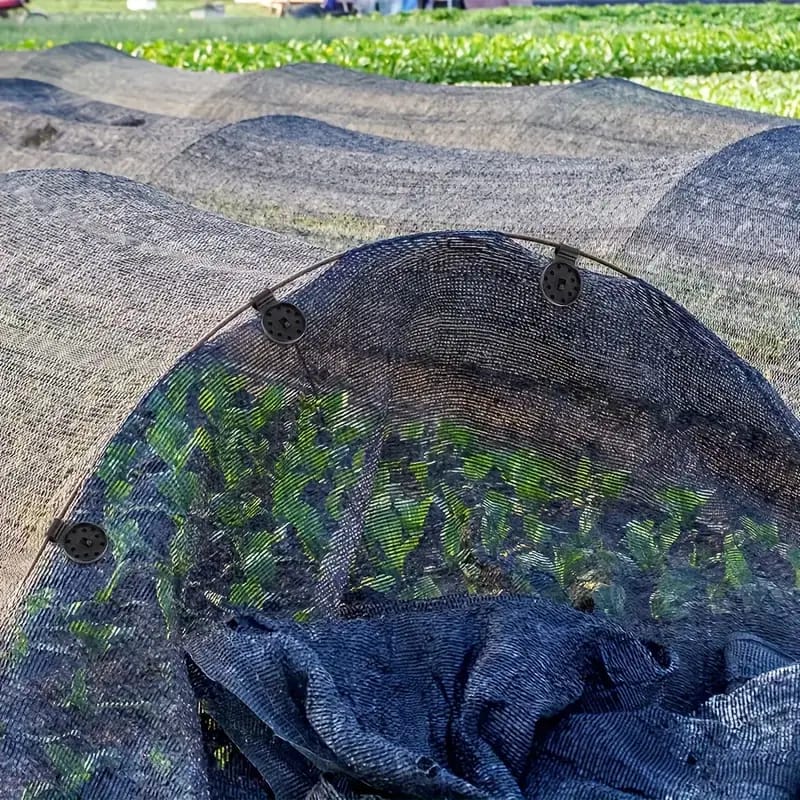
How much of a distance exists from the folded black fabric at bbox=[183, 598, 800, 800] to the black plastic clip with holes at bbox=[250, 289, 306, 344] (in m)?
0.28

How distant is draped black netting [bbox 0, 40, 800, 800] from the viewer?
1.09 meters

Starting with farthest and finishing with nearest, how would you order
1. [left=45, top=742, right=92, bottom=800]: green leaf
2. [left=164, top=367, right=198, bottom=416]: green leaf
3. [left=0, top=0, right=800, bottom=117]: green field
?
1. [left=0, top=0, right=800, bottom=117]: green field
2. [left=164, top=367, right=198, bottom=416]: green leaf
3. [left=45, top=742, right=92, bottom=800]: green leaf

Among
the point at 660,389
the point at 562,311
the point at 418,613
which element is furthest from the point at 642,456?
the point at 418,613

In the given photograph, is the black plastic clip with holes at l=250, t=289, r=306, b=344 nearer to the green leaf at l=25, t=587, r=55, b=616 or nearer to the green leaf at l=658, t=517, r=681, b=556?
the green leaf at l=25, t=587, r=55, b=616

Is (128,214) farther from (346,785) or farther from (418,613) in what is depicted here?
(346,785)

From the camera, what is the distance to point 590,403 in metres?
1.34

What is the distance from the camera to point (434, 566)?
1341 mm

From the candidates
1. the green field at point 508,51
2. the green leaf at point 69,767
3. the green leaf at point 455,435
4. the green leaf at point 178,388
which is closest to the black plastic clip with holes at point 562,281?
the green leaf at point 455,435

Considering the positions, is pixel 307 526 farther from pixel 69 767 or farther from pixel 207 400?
pixel 69 767

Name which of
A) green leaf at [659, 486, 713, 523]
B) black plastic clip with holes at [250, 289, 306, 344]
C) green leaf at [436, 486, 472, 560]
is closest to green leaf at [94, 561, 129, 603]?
black plastic clip with holes at [250, 289, 306, 344]

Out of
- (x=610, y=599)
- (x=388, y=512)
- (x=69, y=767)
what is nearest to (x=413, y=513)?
(x=388, y=512)

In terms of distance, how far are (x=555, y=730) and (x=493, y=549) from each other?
24 cm

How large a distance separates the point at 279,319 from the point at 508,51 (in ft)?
14.9

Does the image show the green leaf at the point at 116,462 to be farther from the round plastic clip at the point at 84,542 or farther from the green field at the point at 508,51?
the green field at the point at 508,51
